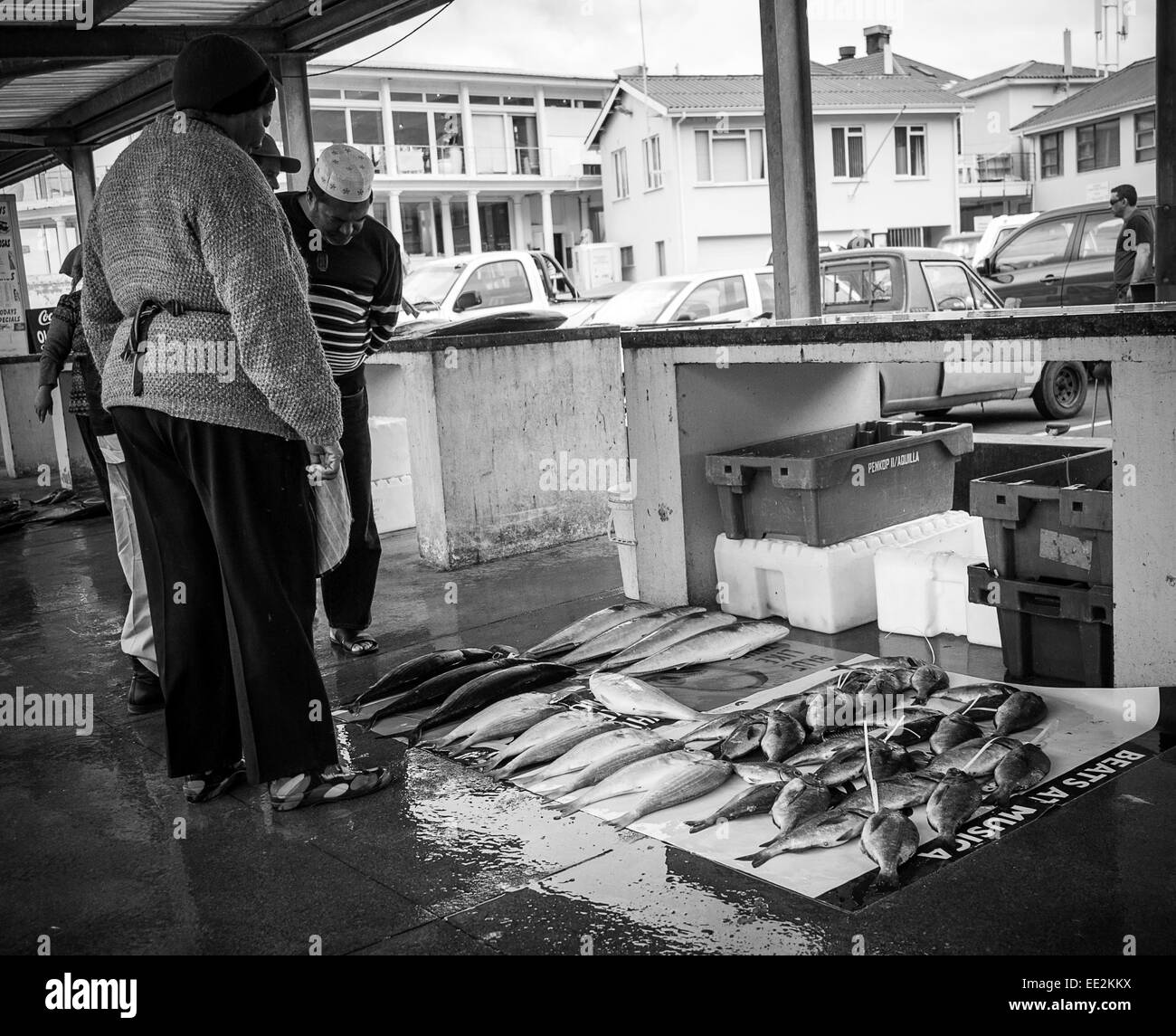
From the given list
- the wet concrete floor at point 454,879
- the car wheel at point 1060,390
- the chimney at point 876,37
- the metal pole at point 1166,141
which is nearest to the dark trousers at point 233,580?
the wet concrete floor at point 454,879

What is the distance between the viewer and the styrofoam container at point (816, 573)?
558 cm

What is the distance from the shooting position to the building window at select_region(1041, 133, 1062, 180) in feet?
163

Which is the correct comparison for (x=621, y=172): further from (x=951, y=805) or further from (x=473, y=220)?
(x=951, y=805)

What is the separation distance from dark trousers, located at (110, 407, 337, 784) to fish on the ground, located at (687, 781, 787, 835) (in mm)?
1266

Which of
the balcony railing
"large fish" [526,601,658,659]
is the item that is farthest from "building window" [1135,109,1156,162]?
"large fish" [526,601,658,659]

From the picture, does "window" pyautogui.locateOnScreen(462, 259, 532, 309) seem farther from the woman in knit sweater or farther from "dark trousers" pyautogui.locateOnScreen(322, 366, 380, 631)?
the woman in knit sweater

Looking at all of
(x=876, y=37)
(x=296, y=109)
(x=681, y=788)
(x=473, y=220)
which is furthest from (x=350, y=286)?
(x=876, y=37)

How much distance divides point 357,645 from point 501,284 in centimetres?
1203

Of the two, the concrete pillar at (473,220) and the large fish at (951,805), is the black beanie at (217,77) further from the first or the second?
the concrete pillar at (473,220)

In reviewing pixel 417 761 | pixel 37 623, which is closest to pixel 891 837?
pixel 417 761

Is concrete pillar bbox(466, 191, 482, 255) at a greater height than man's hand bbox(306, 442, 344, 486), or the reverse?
concrete pillar bbox(466, 191, 482, 255)

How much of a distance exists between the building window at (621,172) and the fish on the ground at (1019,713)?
43340 millimetres

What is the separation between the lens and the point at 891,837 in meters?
3.23

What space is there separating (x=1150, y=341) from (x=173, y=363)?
3178 millimetres
